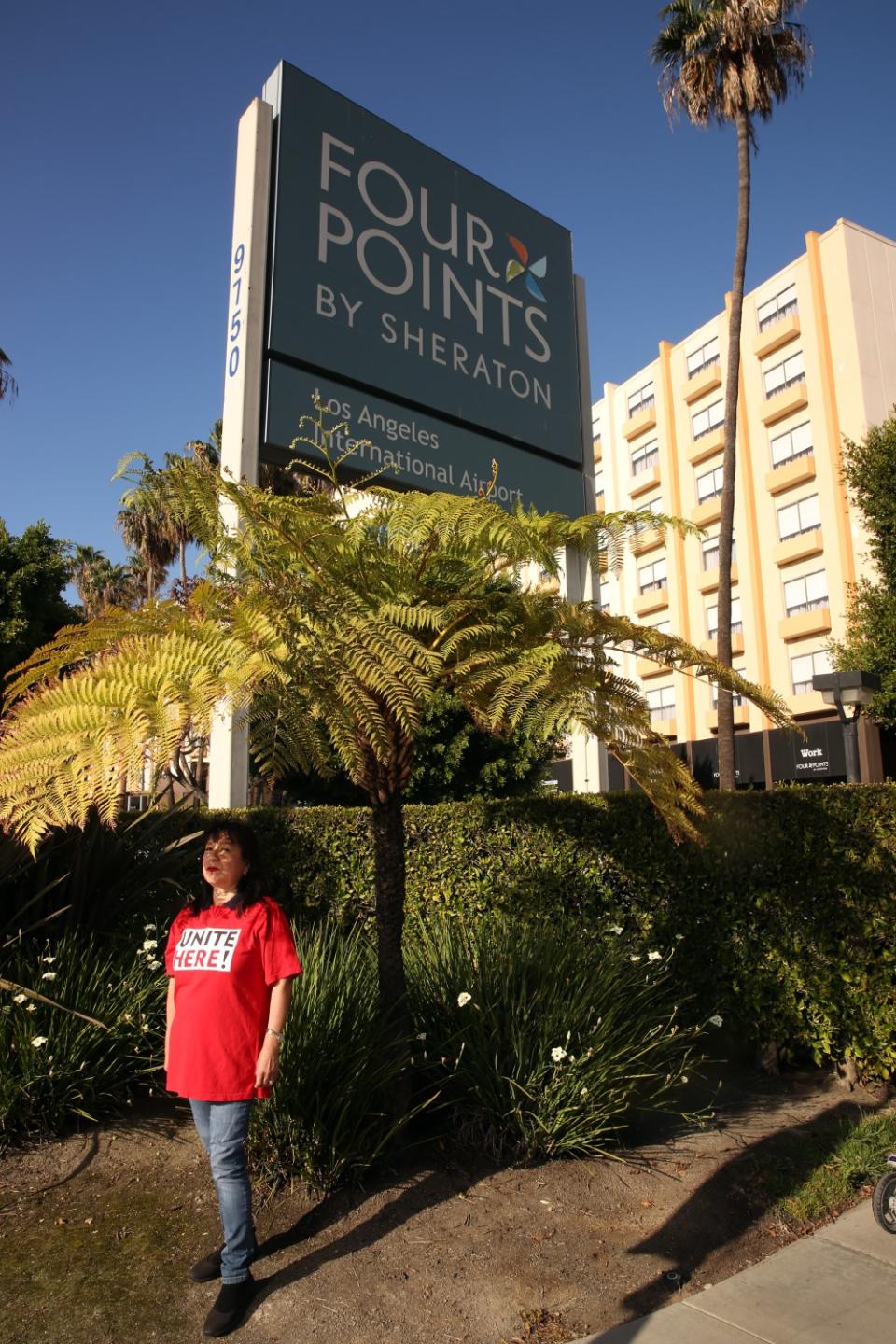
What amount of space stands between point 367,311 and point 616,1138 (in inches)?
328

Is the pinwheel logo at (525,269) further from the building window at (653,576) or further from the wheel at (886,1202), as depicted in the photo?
the building window at (653,576)

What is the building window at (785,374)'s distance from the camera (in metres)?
31.3

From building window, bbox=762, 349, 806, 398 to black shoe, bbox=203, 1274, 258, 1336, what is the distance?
111 feet

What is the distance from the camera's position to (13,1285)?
2.96 metres

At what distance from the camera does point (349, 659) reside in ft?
11.3

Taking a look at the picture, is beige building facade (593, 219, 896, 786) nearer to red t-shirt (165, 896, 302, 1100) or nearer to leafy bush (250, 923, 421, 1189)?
leafy bush (250, 923, 421, 1189)

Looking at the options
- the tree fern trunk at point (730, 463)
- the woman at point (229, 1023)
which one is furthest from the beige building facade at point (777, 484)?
the woman at point (229, 1023)

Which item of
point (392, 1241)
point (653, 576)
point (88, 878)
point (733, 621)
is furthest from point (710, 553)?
point (392, 1241)

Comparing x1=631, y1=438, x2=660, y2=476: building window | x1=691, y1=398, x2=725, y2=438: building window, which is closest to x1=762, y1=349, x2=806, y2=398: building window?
x1=691, y1=398, x2=725, y2=438: building window

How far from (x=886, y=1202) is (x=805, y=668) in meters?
28.7

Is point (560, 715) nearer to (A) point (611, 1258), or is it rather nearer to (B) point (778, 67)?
(A) point (611, 1258)

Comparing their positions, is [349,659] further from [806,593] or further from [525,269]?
[806,593]

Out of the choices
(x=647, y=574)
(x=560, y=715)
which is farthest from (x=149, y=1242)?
(x=647, y=574)

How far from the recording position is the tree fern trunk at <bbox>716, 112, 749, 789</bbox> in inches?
586
